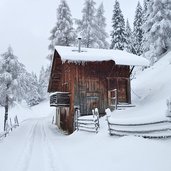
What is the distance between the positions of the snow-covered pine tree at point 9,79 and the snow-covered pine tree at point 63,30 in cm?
702

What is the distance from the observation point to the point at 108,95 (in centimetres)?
2397

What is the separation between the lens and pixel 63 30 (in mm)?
38406

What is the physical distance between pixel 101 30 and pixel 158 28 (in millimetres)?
12616

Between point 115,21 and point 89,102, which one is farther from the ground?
point 115,21

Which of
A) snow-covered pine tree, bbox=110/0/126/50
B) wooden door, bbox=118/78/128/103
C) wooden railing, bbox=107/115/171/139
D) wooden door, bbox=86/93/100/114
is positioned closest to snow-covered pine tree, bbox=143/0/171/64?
snow-covered pine tree, bbox=110/0/126/50

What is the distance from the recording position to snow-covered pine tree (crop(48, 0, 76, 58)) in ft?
→ 126

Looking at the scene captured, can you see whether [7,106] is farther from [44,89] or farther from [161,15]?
[44,89]

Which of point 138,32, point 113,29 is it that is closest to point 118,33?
point 113,29

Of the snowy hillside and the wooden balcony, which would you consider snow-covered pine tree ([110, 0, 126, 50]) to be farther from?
the wooden balcony

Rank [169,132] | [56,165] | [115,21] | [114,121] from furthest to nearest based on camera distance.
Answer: [115,21], [114,121], [56,165], [169,132]

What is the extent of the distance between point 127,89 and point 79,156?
1415 centimetres

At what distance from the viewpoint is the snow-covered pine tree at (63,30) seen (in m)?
38.3

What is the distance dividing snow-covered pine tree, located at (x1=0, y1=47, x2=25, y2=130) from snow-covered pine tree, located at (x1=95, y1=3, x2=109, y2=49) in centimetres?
A: 1490

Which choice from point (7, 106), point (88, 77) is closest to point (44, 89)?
point (7, 106)
